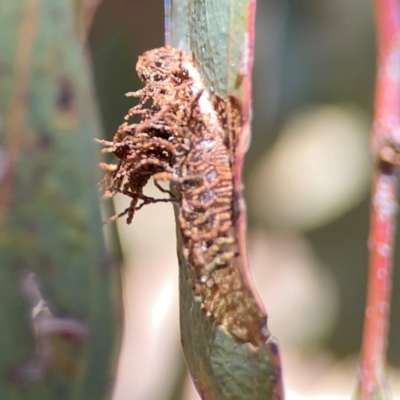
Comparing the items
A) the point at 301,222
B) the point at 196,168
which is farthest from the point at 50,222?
the point at 301,222

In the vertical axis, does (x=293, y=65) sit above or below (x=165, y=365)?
above

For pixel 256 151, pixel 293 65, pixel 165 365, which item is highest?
pixel 293 65

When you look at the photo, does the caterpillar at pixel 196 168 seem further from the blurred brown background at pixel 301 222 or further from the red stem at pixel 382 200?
the blurred brown background at pixel 301 222

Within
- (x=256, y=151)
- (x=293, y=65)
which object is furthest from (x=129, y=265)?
(x=293, y=65)

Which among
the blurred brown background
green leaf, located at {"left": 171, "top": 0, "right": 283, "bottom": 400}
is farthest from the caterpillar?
the blurred brown background

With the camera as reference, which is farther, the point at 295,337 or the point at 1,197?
the point at 295,337

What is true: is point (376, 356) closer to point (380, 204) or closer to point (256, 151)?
point (380, 204)
